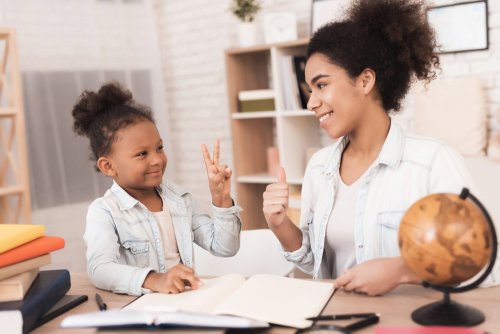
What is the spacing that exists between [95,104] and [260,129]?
7.17 feet

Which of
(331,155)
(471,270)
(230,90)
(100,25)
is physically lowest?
(471,270)

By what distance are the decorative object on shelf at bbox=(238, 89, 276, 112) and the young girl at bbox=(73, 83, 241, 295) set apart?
1.81 meters

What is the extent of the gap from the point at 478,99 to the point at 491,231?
2.09 metres

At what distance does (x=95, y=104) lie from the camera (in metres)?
1.81

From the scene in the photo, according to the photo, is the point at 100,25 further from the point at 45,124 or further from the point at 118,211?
the point at 118,211

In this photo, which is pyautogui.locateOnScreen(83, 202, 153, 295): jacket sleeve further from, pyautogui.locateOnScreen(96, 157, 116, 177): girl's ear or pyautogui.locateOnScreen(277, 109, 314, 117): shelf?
pyautogui.locateOnScreen(277, 109, 314, 117): shelf

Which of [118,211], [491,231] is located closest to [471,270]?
[491,231]

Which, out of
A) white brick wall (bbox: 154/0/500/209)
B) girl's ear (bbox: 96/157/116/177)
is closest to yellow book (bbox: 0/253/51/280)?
girl's ear (bbox: 96/157/116/177)

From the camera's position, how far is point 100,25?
3.84m

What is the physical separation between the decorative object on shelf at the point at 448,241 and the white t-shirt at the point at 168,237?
82 cm

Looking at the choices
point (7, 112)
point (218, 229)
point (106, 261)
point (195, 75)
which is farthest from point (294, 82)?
point (106, 261)

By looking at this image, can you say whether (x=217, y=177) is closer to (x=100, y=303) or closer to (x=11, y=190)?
(x=100, y=303)

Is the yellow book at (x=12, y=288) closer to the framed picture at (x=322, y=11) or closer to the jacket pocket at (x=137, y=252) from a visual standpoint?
the jacket pocket at (x=137, y=252)

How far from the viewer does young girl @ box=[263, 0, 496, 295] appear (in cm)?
154
